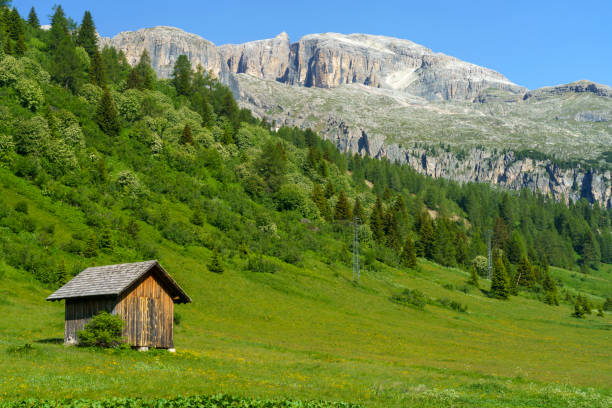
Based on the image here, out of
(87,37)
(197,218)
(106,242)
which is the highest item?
(87,37)

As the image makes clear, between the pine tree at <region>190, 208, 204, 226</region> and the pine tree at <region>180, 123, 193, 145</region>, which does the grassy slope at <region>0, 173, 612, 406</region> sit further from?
the pine tree at <region>180, 123, 193, 145</region>

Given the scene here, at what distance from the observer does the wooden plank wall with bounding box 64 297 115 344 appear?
4147 cm

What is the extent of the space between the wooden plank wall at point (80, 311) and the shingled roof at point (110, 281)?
2.60 ft

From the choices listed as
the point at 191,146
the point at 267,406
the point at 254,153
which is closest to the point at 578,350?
the point at 267,406

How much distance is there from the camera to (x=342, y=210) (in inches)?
6398

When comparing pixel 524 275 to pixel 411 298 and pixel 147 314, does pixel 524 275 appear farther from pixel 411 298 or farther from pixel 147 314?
pixel 147 314

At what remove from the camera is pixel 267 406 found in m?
20.6

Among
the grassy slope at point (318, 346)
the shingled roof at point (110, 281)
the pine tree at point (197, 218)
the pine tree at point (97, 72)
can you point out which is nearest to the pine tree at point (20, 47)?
the pine tree at point (97, 72)

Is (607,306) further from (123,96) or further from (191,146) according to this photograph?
(123,96)

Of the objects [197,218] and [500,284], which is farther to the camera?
[500,284]

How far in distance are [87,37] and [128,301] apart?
161503 mm

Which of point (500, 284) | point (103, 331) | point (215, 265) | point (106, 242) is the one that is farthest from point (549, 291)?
point (103, 331)

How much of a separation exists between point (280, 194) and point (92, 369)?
388 ft

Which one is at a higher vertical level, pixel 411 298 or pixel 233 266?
pixel 233 266
